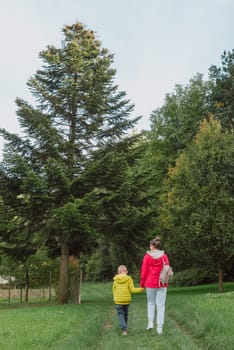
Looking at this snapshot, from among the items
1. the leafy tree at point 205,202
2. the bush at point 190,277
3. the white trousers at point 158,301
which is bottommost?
the bush at point 190,277

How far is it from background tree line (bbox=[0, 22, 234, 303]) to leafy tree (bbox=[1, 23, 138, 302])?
0.05 meters

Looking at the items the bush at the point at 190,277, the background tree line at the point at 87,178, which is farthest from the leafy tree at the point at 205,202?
the bush at the point at 190,277

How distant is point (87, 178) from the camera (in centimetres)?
2077

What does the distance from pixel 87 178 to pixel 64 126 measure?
12.5 ft

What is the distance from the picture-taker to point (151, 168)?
881 inches

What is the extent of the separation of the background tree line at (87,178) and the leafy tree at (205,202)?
0.06m

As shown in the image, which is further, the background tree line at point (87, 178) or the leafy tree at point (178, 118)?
the leafy tree at point (178, 118)

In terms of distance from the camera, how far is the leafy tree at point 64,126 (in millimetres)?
20547

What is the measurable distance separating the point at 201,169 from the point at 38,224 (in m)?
10.6

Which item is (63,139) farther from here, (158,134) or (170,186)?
(158,134)

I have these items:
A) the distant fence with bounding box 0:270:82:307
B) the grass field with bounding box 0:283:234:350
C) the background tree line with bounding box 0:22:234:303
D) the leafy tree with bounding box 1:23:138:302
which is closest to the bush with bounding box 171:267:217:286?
the background tree line with bounding box 0:22:234:303

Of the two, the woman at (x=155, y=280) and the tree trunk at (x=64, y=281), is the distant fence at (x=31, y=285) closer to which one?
the tree trunk at (x=64, y=281)

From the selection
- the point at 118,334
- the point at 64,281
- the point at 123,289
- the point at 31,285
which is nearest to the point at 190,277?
the point at 31,285

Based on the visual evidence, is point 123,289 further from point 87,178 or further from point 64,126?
point 64,126
